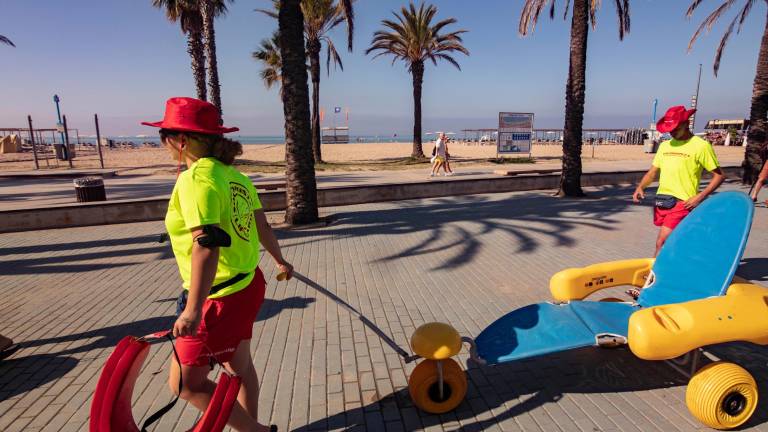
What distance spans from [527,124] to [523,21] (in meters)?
8.31

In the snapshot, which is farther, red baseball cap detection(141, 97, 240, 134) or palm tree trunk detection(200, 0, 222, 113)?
palm tree trunk detection(200, 0, 222, 113)

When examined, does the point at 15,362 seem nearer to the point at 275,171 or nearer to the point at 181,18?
the point at 275,171

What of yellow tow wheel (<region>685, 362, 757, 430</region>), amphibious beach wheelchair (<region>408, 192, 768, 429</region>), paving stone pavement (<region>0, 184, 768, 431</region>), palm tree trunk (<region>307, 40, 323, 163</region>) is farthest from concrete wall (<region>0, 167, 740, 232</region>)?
palm tree trunk (<region>307, 40, 323, 163</region>)

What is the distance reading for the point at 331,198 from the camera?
10.7 meters

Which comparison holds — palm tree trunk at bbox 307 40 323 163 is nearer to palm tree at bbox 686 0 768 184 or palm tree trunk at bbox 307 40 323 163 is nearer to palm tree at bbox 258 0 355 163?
palm tree at bbox 258 0 355 163

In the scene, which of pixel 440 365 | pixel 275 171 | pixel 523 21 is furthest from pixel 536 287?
pixel 275 171

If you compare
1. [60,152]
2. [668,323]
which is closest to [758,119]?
[668,323]

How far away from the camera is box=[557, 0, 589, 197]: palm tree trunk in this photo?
10555 mm

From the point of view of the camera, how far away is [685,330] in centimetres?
237

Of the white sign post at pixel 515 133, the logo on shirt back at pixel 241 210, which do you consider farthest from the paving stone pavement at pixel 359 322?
the white sign post at pixel 515 133

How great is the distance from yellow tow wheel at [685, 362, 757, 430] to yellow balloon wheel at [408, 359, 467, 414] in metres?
1.37

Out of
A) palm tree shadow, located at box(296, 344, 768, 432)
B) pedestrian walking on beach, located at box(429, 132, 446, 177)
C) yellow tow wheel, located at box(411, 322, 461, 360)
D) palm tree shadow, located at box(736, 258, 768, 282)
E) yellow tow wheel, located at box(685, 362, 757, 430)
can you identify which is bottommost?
palm tree shadow, located at box(296, 344, 768, 432)

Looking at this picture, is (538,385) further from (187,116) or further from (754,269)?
(754,269)

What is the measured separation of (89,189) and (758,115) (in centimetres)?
1821
